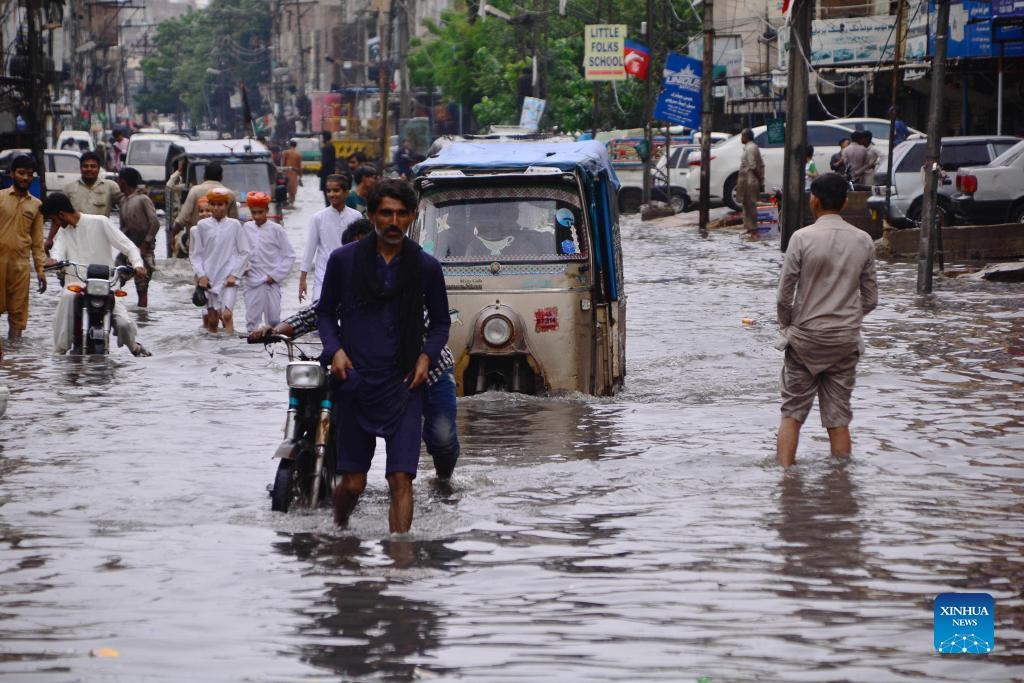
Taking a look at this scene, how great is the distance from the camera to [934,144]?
18266mm

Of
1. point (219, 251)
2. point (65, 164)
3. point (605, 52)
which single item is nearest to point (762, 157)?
point (605, 52)

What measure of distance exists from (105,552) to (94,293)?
7162mm

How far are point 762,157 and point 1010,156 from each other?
31.9ft

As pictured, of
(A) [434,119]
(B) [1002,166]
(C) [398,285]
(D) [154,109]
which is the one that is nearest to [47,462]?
(C) [398,285]

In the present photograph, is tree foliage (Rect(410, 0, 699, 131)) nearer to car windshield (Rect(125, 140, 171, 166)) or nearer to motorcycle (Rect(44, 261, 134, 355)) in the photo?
car windshield (Rect(125, 140, 171, 166))

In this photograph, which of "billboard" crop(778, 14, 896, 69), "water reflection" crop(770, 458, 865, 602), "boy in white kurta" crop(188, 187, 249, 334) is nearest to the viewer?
"water reflection" crop(770, 458, 865, 602)

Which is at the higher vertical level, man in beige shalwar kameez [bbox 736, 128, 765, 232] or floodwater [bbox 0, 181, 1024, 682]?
man in beige shalwar kameez [bbox 736, 128, 765, 232]

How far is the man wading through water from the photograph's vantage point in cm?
849

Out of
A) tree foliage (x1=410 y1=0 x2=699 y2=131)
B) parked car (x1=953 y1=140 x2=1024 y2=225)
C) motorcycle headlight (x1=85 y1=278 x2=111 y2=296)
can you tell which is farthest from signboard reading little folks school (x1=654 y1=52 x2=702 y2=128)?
motorcycle headlight (x1=85 y1=278 x2=111 y2=296)

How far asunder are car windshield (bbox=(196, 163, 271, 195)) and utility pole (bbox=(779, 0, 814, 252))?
995 centimetres

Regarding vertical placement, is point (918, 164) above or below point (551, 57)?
below

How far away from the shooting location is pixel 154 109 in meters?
154

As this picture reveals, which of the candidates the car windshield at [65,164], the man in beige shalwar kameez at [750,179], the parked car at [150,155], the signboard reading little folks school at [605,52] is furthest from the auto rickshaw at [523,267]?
the parked car at [150,155]

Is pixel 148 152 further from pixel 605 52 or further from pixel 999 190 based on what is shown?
pixel 999 190
